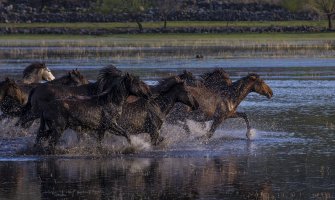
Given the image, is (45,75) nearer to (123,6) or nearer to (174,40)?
(174,40)

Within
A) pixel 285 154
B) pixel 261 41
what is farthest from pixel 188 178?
pixel 261 41

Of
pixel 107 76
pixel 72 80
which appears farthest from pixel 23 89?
pixel 107 76

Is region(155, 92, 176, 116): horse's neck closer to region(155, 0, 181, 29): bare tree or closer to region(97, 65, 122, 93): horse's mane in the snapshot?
region(97, 65, 122, 93): horse's mane

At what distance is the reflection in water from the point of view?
12602 mm

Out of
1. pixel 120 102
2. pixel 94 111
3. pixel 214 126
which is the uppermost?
pixel 120 102

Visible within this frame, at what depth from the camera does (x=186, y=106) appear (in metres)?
19.5

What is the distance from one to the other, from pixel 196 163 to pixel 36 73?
839 centimetres

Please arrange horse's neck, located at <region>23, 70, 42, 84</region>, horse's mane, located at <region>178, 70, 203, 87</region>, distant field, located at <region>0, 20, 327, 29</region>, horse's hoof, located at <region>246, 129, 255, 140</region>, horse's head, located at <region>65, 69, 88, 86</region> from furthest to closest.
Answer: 1. distant field, located at <region>0, 20, 327, 29</region>
2. horse's neck, located at <region>23, 70, 42, 84</region>
3. horse's head, located at <region>65, 69, 88, 86</region>
4. horse's mane, located at <region>178, 70, 203, 87</region>
5. horse's hoof, located at <region>246, 129, 255, 140</region>

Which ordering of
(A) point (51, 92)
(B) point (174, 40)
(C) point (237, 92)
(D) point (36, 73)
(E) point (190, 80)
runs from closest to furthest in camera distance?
1. (A) point (51, 92)
2. (E) point (190, 80)
3. (C) point (237, 92)
4. (D) point (36, 73)
5. (B) point (174, 40)

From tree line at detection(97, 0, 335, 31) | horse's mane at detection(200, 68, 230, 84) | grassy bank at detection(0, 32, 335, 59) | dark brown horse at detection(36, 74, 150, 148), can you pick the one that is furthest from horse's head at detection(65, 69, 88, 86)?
tree line at detection(97, 0, 335, 31)

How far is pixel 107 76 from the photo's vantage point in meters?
17.3

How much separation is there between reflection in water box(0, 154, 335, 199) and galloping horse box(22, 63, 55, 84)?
705 centimetres

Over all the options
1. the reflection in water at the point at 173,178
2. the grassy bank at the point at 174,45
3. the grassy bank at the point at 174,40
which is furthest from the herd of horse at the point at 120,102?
the grassy bank at the point at 174,40

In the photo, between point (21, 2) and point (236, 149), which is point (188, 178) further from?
point (21, 2)
